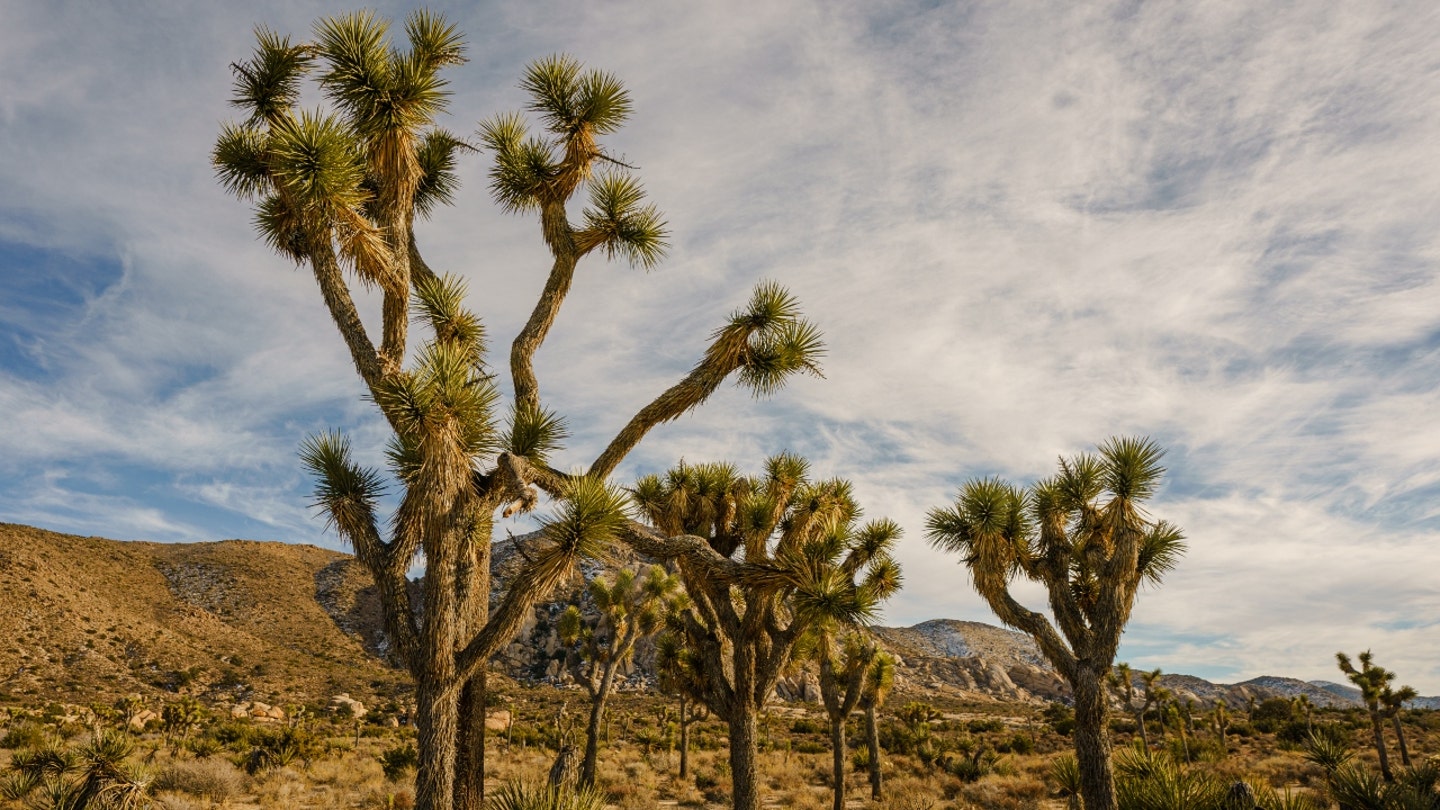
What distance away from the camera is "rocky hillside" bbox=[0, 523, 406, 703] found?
33219 millimetres

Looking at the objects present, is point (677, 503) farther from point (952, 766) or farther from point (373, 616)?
point (373, 616)

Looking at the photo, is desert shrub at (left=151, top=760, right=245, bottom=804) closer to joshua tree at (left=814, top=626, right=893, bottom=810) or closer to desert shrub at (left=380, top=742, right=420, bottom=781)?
desert shrub at (left=380, top=742, right=420, bottom=781)

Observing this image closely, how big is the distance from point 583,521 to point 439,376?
1.77 meters

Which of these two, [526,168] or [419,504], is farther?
[526,168]

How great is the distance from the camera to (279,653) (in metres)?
43.5

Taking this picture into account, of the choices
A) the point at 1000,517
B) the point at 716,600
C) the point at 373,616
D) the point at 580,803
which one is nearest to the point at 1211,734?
the point at 1000,517

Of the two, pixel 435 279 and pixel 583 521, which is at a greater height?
pixel 435 279

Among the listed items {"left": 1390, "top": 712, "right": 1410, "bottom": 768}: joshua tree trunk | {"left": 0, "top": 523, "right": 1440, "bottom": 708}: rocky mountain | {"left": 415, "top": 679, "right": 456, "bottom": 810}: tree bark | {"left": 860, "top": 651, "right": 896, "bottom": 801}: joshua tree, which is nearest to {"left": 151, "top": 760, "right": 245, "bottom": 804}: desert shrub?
{"left": 0, "top": 523, "right": 1440, "bottom": 708}: rocky mountain

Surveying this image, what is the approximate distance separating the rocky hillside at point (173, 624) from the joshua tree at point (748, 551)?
32.0 m

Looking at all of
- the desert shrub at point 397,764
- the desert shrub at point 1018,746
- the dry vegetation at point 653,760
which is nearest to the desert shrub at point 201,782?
the dry vegetation at point 653,760

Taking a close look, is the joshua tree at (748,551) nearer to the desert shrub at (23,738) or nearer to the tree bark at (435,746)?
the tree bark at (435,746)

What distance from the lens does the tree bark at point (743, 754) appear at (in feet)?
32.3

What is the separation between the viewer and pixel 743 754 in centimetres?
1006

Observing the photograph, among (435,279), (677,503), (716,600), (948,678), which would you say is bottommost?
(948,678)
